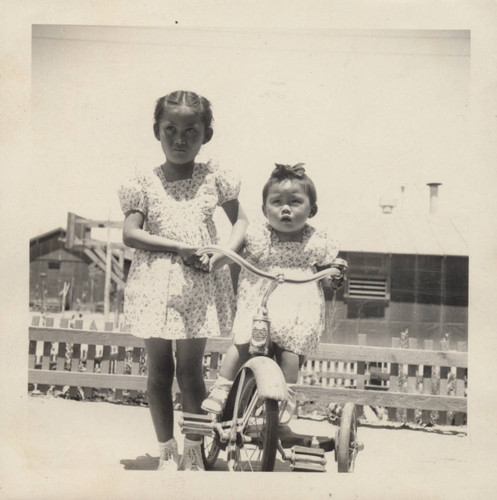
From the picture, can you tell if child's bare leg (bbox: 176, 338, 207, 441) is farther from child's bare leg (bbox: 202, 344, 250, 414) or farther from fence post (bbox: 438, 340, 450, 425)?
fence post (bbox: 438, 340, 450, 425)

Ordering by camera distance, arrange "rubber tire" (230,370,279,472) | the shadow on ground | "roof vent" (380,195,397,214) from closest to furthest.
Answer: "rubber tire" (230,370,279,472), the shadow on ground, "roof vent" (380,195,397,214)

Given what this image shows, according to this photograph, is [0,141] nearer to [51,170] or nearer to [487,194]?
[51,170]

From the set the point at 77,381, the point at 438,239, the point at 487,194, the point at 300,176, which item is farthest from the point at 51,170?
the point at 438,239

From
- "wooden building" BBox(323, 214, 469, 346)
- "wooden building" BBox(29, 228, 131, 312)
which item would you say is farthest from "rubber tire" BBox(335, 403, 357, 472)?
"wooden building" BBox(29, 228, 131, 312)

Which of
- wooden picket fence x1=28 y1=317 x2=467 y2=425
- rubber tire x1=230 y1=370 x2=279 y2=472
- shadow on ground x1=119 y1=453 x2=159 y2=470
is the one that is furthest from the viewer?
wooden picket fence x1=28 y1=317 x2=467 y2=425

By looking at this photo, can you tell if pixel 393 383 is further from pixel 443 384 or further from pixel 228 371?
pixel 228 371

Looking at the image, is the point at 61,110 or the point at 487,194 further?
the point at 61,110
